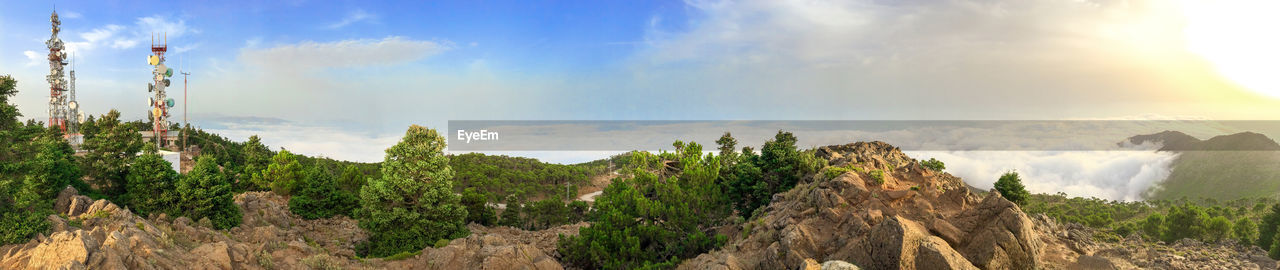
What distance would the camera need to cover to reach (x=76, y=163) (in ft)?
124

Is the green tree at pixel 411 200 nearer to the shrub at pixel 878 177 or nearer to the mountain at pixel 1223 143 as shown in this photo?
the shrub at pixel 878 177

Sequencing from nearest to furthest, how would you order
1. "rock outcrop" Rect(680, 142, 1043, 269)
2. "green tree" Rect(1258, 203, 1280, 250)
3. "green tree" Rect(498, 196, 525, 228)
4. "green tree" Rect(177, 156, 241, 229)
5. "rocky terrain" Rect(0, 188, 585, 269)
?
1. "rock outcrop" Rect(680, 142, 1043, 269)
2. "rocky terrain" Rect(0, 188, 585, 269)
3. "green tree" Rect(1258, 203, 1280, 250)
4. "green tree" Rect(177, 156, 241, 229)
5. "green tree" Rect(498, 196, 525, 228)

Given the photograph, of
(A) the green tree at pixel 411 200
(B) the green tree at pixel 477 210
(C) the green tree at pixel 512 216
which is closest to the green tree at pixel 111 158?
(A) the green tree at pixel 411 200

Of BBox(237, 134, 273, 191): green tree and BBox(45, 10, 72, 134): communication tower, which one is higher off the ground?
BBox(45, 10, 72, 134): communication tower

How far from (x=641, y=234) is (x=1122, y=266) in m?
18.4

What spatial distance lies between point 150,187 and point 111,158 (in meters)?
5.92

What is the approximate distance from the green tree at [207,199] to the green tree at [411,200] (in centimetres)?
793

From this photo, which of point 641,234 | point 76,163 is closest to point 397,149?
point 641,234

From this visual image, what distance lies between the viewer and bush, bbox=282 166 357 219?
153ft

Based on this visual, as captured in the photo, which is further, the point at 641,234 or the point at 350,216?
the point at 350,216

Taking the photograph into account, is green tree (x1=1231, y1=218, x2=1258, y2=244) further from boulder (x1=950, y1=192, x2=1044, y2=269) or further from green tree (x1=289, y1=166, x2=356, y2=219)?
green tree (x1=289, y1=166, x2=356, y2=219)

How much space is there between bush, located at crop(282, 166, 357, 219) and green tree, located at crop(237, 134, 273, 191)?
5.62m

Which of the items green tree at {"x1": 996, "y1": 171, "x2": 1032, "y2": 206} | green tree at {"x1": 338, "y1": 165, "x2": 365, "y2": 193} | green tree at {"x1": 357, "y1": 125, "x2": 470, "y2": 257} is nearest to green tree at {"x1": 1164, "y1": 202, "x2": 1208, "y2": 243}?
green tree at {"x1": 996, "y1": 171, "x2": 1032, "y2": 206}

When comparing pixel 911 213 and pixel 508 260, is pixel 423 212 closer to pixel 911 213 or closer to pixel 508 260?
pixel 508 260
